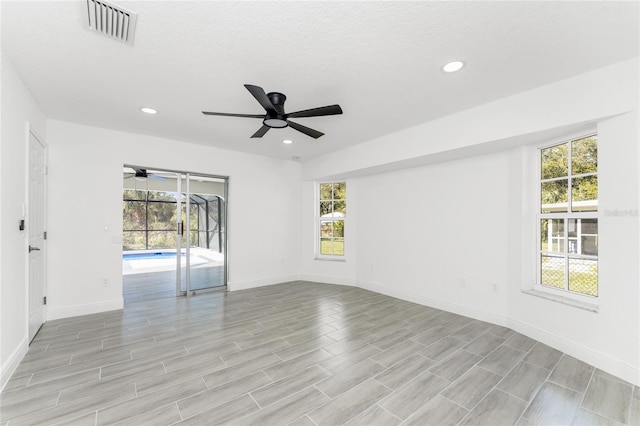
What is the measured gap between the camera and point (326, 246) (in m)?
6.08

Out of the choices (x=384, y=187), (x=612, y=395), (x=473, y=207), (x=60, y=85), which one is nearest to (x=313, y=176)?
(x=384, y=187)

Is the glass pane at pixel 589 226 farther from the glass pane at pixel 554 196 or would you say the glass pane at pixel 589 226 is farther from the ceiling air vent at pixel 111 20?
the ceiling air vent at pixel 111 20

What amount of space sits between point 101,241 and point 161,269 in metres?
3.38

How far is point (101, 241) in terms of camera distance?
4043 mm

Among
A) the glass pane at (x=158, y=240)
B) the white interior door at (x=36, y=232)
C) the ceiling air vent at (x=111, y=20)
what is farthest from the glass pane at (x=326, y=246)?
the glass pane at (x=158, y=240)

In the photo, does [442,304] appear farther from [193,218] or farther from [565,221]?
[193,218]

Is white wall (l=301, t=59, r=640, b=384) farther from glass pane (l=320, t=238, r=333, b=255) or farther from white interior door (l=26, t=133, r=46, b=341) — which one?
white interior door (l=26, t=133, r=46, b=341)

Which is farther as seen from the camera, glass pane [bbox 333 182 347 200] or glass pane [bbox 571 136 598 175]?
glass pane [bbox 333 182 347 200]

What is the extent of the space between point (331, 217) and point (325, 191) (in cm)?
61

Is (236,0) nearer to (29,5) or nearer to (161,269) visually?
(29,5)

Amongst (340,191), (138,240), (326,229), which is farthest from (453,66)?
(138,240)

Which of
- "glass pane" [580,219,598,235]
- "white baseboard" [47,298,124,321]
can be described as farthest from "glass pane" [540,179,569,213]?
"white baseboard" [47,298,124,321]

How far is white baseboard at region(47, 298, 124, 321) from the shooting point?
3686 millimetres

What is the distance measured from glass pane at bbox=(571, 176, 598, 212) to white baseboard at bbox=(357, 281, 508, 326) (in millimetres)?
1551
